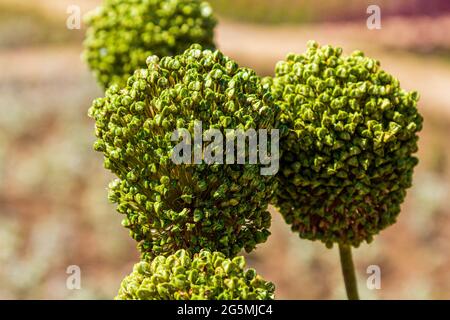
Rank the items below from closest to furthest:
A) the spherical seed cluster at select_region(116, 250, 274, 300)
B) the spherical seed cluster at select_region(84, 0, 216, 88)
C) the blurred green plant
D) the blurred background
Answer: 1. the spherical seed cluster at select_region(116, 250, 274, 300)
2. the spherical seed cluster at select_region(84, 0, 216, 88)
3. the blurred background
4. the blurred green plant

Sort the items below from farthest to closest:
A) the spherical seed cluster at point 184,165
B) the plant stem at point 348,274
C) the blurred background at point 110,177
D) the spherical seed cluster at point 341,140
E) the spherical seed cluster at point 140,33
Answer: the blurred background at point 110,177 → the spherical seed cluster at point 140,33 → the plant stem at point 348,274 → the spherical seed cluster at point 341,140 → the spherical seed cluster at point 184,165

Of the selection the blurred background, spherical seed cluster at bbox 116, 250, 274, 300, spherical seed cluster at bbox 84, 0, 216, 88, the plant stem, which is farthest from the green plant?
the blurred background

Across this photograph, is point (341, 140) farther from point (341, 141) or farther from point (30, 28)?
point (30, 28)

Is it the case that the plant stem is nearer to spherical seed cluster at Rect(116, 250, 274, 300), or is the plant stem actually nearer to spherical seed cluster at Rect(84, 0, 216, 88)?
spherical seed cluster at Rect(116, 250, 274, 300)

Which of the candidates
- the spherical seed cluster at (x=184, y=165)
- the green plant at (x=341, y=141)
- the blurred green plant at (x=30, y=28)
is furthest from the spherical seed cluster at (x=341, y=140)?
the blurred green plant at (x=30, y=28)

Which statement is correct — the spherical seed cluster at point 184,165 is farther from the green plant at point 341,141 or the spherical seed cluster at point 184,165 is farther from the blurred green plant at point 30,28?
the blurred green plant at point 30,28

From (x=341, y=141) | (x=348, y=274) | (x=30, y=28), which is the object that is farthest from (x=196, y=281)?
(x=30, y=28)
